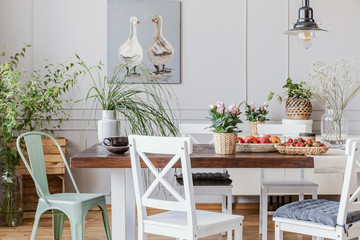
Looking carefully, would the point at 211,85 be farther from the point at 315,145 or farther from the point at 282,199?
the point at 315,145

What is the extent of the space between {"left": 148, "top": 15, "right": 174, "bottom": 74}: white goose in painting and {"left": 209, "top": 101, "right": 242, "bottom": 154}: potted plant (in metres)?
2.15

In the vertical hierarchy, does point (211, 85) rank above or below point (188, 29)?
below

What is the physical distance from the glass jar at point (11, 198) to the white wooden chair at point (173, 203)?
2.00 m

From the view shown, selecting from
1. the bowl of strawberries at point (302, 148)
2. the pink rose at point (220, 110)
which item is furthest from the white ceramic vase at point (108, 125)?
the bowl of strawberries at point (302, 148)

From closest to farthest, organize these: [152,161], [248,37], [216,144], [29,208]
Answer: [152,161] < [216,144] < [29,208] < [248,37]

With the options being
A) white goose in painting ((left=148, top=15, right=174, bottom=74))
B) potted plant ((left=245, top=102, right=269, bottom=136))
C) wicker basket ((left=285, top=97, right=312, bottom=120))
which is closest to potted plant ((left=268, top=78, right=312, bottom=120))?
wicker basket ((left=285, top=97, right=312, bottom=120))

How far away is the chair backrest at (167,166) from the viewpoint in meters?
2.01

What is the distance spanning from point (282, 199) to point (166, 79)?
64.6 inches

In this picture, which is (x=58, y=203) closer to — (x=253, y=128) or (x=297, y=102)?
(x=253, y=128)

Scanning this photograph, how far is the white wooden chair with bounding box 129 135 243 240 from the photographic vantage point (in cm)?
202

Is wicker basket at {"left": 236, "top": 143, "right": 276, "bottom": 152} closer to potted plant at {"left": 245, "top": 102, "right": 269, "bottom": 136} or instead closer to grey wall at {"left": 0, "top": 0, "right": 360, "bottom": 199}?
potted plant at {"left": 245, "top": 102, "right": 269, "bottom": 136}

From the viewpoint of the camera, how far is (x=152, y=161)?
7.32ft

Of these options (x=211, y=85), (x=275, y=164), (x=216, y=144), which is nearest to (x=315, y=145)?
(x=275, y=164)

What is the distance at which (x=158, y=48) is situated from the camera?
14.8 ft
